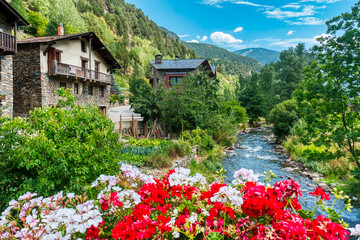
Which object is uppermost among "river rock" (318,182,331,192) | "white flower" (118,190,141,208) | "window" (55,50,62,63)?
"window" (55,50,62,63)

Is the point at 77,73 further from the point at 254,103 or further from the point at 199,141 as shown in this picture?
the point at 254,103

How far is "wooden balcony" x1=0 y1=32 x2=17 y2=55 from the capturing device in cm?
1226

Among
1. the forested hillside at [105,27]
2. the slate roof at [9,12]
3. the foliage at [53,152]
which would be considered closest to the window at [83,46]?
the slate roof at [9,12]

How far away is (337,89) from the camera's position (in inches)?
255

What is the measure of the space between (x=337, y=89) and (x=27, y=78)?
65.1 ft

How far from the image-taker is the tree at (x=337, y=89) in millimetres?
6074

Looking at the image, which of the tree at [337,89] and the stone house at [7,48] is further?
the stone house at [7,48]

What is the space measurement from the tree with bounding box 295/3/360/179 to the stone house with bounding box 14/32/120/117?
16.1 m

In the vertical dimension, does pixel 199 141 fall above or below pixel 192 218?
below

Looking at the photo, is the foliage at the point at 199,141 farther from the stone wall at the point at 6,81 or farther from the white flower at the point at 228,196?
the white flower at the point at 228,196

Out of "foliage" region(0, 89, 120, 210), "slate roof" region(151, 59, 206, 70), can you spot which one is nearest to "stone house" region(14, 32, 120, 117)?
"slate roof" region(151, 59, 206, 70)

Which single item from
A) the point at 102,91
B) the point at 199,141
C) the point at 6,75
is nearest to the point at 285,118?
the point at 199,141

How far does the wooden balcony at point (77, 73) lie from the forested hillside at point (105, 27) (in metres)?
14.5

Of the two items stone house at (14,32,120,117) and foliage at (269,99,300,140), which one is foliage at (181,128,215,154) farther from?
stone house at (14,32,120,117)
